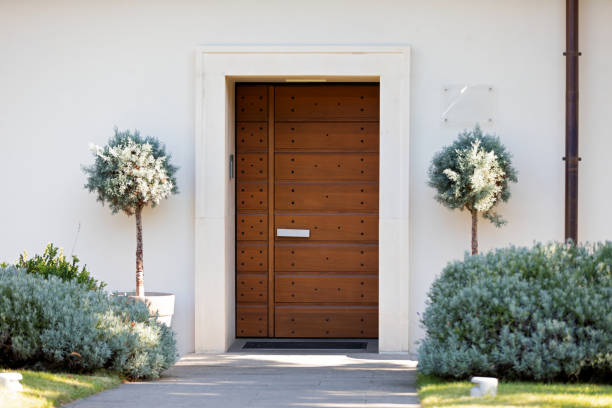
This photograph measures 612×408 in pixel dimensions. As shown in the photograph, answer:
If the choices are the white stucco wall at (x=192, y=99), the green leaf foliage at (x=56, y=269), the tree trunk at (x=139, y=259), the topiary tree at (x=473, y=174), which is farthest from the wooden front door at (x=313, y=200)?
the green leaf foliage at (x=56, y=269)

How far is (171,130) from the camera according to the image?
346 inches

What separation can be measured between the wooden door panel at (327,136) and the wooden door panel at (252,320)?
5.92ft

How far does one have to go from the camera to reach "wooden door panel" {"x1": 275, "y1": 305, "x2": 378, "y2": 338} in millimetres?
9438

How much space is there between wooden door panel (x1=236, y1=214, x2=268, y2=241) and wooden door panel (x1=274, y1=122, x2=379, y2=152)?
2.66 feet

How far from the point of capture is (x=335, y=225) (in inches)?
372

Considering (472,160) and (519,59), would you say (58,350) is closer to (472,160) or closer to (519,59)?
(472,160)

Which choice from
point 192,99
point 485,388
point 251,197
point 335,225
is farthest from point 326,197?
point 485,388

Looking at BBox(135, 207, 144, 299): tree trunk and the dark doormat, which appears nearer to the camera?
BBox(135, 207, 144, 299): tree trunk

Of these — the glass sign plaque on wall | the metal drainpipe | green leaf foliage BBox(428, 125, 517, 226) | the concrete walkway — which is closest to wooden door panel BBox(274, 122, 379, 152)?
the glass sign plaque on wall

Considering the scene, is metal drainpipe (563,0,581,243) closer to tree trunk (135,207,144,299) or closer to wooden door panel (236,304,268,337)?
wooden door panel (236,304,268,337)

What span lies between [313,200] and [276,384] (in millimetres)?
3418

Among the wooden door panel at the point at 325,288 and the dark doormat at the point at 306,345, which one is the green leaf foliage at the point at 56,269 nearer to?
the dark doormat at the point at 306,345

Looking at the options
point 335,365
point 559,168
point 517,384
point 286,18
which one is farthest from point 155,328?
point 559,168

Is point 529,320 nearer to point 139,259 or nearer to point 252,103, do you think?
point 139,259
